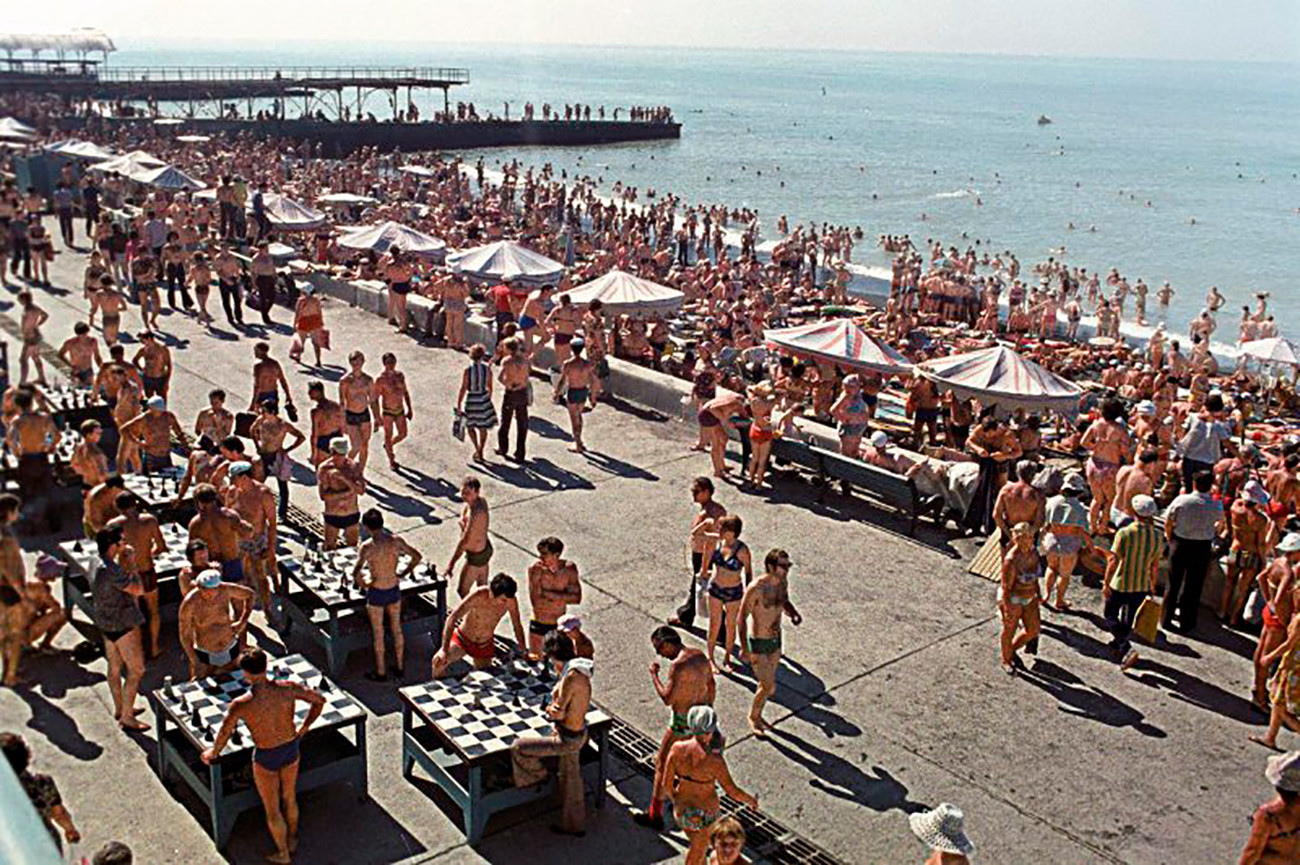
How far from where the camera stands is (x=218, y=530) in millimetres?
8672

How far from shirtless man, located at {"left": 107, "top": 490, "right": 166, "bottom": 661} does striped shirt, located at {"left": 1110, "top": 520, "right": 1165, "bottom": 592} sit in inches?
275

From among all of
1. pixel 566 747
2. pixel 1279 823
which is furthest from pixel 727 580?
pixel 1279 823

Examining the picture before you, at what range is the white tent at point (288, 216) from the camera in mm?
24719

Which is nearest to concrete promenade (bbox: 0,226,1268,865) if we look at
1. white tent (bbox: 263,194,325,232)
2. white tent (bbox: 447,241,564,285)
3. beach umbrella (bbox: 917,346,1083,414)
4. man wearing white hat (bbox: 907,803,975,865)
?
man wearing white hat (bbox: 907,803,975,865)

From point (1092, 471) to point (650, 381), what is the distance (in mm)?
6242

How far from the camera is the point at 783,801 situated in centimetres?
765

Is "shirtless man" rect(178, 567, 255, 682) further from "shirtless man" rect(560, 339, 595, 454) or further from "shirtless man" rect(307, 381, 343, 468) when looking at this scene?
"shirtless man" rect(560, 339, 595, 454)

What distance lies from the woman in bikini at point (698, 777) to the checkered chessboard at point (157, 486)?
5.87 m

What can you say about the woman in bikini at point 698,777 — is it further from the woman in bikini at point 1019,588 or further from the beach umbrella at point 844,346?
the beach umbrella at point 844,346

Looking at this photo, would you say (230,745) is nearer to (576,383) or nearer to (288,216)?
(576,383)

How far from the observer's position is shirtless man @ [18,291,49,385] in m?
1.42

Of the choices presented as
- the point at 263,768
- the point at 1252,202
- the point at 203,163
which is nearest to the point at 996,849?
the point at 263,768

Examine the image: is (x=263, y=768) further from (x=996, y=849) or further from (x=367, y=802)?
(x=996, y=849)

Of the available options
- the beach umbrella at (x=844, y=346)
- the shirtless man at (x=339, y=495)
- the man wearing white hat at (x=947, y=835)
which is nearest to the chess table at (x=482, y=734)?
the man wearing white hat at (x=947, y=835)
